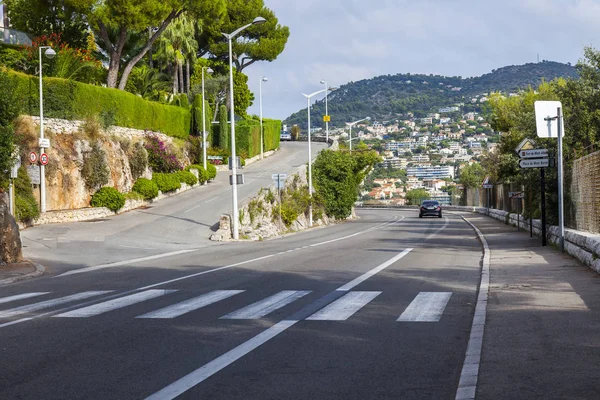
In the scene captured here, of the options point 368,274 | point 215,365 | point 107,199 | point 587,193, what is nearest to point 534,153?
point 587,193

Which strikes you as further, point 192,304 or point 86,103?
point 86,103

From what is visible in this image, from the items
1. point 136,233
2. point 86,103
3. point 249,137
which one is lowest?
point 136,233

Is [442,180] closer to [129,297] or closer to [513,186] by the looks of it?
[513,186]

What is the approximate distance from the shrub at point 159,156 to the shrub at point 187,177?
667mm

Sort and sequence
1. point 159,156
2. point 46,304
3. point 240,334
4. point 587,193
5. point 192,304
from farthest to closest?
point 159,156, point 587,193, point 46,304, point 192,304, point 240,334

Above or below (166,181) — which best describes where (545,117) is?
above

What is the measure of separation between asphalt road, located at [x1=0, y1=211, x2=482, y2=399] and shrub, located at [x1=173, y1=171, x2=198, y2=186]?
36231 millimetres

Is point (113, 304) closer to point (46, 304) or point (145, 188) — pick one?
point (46, 304)

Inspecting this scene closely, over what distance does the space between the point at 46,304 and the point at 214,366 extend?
609cm

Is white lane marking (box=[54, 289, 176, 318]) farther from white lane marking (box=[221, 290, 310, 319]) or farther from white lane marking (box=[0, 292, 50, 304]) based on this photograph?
white lane marking (box=[221, 290, 310, 319])

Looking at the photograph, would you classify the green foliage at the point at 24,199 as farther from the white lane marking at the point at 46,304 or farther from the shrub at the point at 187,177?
the white lane marking at the point at 46,304

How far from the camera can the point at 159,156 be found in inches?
2079

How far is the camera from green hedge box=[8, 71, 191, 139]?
41250 mm

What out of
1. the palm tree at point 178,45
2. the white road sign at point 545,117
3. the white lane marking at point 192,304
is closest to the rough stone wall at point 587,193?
the white road sign at point 545,117
